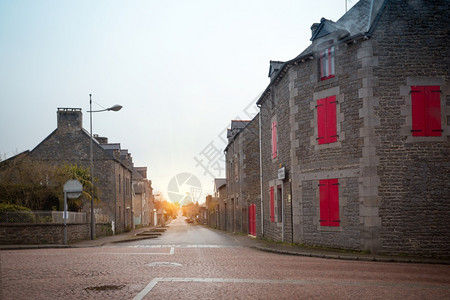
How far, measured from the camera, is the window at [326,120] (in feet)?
57.4

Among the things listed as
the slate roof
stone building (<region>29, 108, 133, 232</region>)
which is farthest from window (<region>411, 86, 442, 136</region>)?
stone building (<region>29, 108, 133, 232</region>)

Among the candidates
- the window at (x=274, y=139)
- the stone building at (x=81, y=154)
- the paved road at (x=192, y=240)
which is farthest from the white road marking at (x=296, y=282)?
the stone building at (x=81, y=154)

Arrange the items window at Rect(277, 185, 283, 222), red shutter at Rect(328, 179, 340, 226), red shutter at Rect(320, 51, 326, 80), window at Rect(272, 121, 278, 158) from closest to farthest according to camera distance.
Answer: red shutter at Rect(328, 179, 340, 226)
red shutter at Rect(320, 51, 326, 80)
window at Rect(277, 185, 283, 222)
window at Rect(272, 121, 278, 158)

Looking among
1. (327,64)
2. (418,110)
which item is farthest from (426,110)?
(327,64)

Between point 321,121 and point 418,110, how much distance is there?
140 inches

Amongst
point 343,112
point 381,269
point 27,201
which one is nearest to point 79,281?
point 381,269

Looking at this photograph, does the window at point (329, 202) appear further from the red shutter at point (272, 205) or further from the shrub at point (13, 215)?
the shrub at point (13, 215)

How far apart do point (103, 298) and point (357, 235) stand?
11046 mm

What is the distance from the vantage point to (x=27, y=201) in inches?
1010

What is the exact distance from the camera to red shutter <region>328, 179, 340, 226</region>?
17219 mm

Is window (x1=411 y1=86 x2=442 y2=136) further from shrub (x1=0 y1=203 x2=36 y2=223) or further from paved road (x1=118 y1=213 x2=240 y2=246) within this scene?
shrub (x1=0 y1=203 x2=36 y2=223)

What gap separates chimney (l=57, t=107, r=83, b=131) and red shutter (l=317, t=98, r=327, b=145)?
23.2 m

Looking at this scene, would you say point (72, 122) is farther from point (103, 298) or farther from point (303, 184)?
point (103, 298)

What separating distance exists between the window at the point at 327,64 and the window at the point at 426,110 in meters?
3.16
